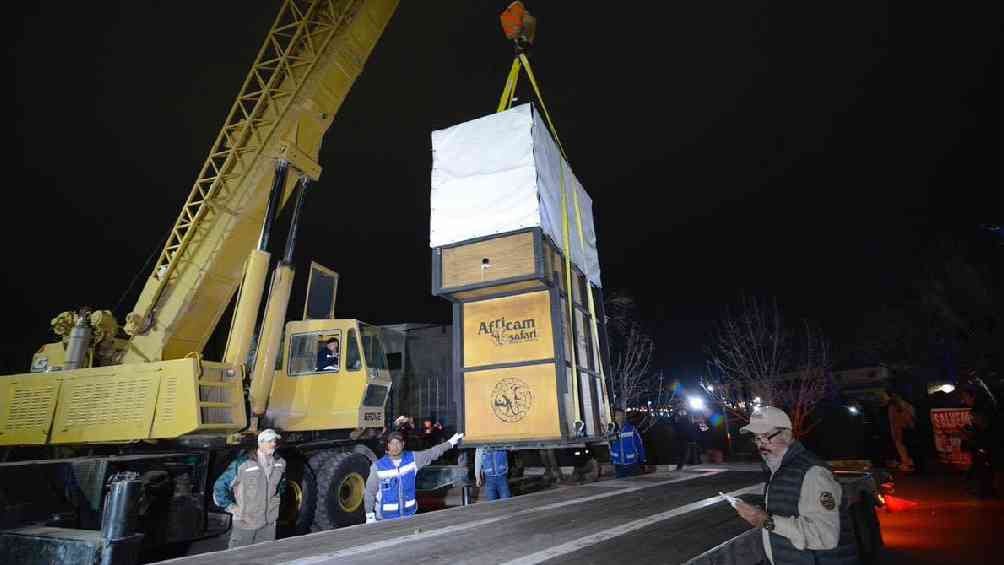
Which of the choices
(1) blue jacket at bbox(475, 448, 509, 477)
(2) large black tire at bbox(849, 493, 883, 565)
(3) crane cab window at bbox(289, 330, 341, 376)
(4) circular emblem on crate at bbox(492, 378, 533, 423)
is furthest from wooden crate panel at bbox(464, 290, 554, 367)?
(3) crane cab window at bbox(289, 330, 341, 376)

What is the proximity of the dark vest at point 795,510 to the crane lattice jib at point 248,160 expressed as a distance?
9.30 meters

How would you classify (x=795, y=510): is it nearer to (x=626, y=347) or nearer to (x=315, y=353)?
(x=315, y=353)

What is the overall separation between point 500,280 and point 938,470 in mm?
14558

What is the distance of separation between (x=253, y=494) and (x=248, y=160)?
6566mm

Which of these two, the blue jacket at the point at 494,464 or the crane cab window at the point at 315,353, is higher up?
the crane cab window at the point at 315,353

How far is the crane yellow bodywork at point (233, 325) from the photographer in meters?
7.53

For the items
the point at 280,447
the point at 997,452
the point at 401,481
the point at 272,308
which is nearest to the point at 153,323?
the point at 272,308

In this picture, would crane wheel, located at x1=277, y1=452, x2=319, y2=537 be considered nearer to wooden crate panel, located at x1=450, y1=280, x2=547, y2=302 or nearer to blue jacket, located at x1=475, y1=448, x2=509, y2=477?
blue jacket, located at x1=475, y1=448, x2=509, y2=477

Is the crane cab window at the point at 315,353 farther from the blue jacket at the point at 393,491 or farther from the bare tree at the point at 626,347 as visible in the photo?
the bare tree at the point at 626,347

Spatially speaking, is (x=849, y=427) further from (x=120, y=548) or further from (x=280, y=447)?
(x=120, y=548)

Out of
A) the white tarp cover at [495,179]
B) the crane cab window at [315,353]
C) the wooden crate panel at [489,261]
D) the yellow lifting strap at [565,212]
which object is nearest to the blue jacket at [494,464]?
the yellow lifting strap at [565,212]

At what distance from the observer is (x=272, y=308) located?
925cm

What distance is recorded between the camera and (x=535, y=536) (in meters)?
3.75

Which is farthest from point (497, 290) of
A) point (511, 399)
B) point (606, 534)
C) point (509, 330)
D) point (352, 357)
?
point (352, 357)
